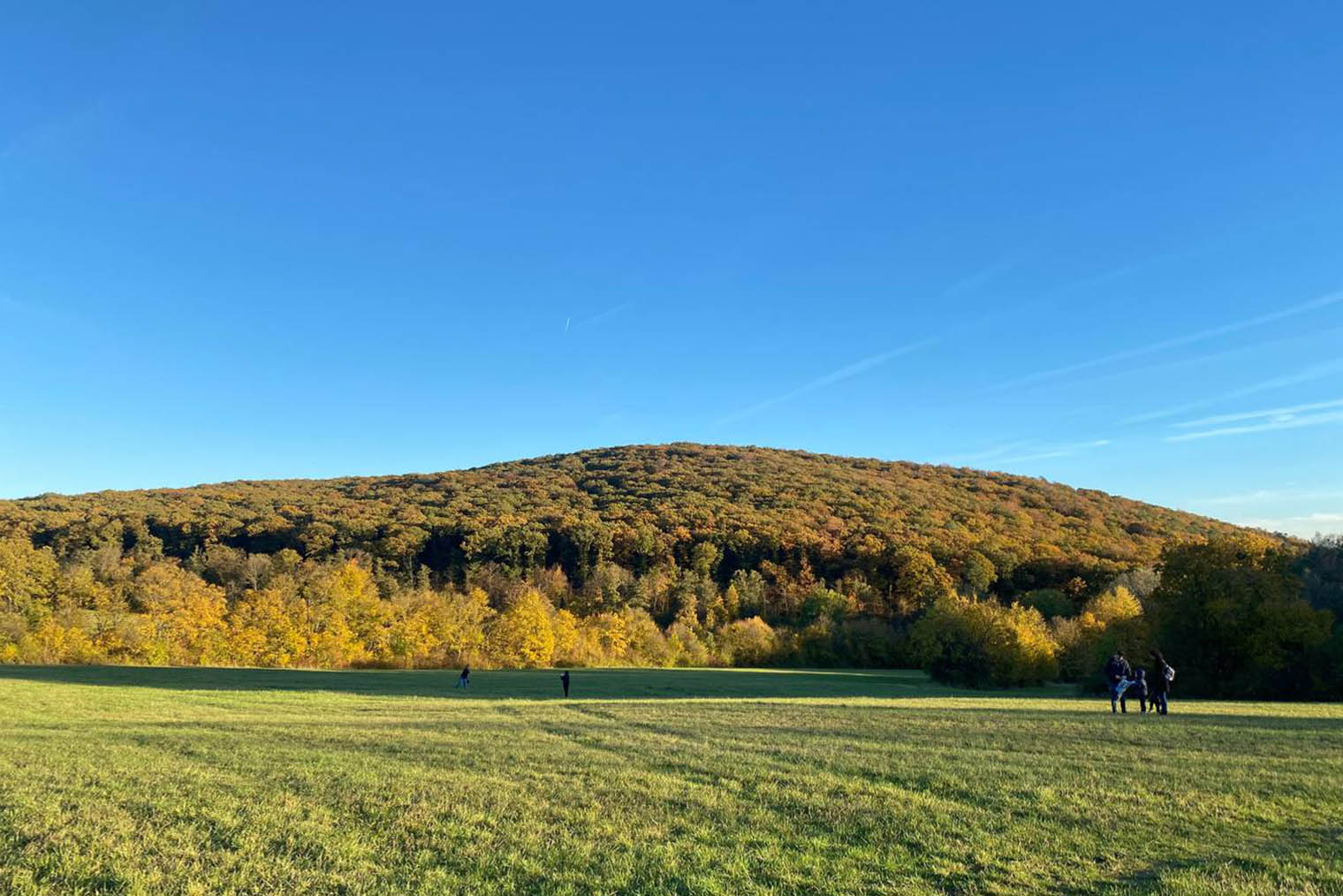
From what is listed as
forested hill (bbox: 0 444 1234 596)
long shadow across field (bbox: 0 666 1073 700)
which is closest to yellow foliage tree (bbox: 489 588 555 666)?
long shadow across field (bbox: 0 666 1073 700)

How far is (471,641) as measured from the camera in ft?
246

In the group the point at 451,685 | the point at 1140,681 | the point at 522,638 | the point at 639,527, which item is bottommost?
the point at 522,638

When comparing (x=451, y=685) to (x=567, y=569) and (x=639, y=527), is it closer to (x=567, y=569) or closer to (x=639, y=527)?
(x=567, y=569)

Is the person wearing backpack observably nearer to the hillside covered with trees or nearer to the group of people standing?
the group of people standing

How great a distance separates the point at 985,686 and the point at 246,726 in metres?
47.5

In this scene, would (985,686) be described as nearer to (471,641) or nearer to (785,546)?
(471,641)

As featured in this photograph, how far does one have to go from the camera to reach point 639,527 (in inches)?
4862

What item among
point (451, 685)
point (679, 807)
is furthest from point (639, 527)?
point (679, 807)

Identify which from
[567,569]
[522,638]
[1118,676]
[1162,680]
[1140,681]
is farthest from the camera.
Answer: [567,569]

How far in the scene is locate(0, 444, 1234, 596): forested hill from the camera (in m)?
110

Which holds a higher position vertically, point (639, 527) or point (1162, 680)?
point (639, 527)

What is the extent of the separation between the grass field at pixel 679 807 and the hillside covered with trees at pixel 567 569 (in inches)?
1504

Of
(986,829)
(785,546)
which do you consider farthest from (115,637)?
(785,546)

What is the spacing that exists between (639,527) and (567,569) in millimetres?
14179
